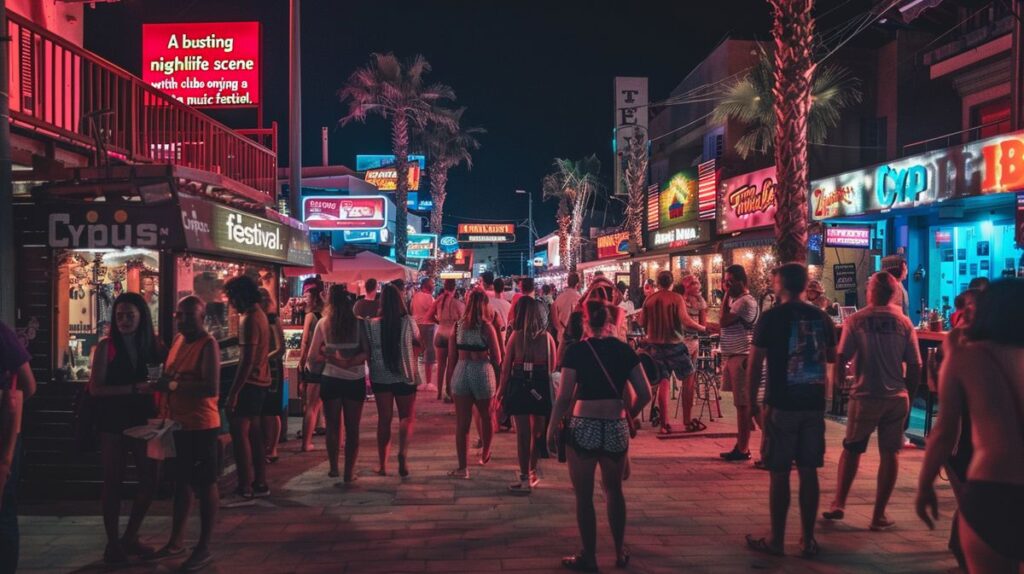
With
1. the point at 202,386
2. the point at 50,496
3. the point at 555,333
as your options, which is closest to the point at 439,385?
the point at 555,333

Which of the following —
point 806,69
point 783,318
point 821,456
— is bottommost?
point 821,456

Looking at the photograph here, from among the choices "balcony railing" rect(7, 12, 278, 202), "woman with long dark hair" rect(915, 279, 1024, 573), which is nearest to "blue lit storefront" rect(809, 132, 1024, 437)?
"woman with long dark hair" rect(915, 279, 1024, 573)

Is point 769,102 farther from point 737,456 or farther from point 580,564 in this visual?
point 580,564

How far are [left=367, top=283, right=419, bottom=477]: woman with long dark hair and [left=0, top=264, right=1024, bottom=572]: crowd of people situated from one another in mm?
15

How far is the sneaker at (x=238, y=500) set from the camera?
257 inches

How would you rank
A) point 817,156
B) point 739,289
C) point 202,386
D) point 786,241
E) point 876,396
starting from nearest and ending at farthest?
1. point 202,386
2. point 876,396
3. point 739,289
4. point 786,241
5. point 817,156

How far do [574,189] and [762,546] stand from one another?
45.6 m

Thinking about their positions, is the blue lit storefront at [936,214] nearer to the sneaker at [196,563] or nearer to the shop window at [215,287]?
the shop window at [215,287]

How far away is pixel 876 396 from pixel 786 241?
21.8 feet

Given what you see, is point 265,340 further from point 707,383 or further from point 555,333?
point 707,383

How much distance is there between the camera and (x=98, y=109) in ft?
24.1

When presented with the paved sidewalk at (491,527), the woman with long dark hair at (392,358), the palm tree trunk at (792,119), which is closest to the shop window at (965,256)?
the palm tree trunk at (792,119)

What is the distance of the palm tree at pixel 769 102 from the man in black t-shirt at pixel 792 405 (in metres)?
18.8

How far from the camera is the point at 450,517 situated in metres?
6.17
